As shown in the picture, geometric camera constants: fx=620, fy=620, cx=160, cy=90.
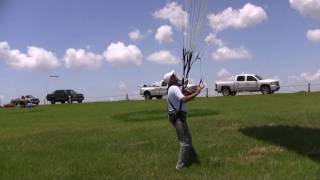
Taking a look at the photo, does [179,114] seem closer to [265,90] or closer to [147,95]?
[265,90]

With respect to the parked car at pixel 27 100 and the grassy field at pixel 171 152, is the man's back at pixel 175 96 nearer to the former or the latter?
the grassy field at pixel 171 152

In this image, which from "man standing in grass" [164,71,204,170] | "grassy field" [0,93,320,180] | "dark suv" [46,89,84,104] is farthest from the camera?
"dark suv" [46,89,84,104]

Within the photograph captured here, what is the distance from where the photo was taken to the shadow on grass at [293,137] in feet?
46.1

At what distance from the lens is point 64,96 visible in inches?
2825

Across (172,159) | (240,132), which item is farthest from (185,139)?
(240,132)

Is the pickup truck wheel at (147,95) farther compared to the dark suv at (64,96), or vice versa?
the dark suv at (64,96)

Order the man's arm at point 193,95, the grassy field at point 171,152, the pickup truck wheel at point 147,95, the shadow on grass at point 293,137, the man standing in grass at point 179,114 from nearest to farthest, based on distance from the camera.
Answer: the man's arm at point 193,95 < the grassy field at point 171,152 < the man standing in grass at point 179,114 < the shadow on grass at point 293,137 < the pickup truck wheel at point 147,95

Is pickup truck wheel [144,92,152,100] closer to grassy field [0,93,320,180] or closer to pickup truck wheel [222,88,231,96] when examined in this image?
pickup truck wheel [222,88,231,96]

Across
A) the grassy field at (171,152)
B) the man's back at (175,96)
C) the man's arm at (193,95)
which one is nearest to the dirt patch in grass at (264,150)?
the grassy field at (171,152)

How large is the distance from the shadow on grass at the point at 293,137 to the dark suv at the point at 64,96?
5392 centimetres

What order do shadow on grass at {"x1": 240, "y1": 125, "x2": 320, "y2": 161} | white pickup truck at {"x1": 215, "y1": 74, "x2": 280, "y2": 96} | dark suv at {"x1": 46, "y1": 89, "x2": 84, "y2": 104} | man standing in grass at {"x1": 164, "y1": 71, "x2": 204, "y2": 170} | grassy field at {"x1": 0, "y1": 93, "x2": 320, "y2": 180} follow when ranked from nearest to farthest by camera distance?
1. grassy field at {"x1": 0, "y1": 93, "x2": 320, "y2": 180}
2. man standing in grass at {"x1": 164, "y1": 71, "x2": 204, "y2": 170}
3. shadow on grass at {"x1": 240, "y1": 125, "x2": 320, "y2": 161}
4. white pickup truck at {"x1": 215, "y1": 74, "x2": 280, "y2": 96}
5. dark suv at {"x1": 46, "y1": 89, "x2": 84, "y2": 104}

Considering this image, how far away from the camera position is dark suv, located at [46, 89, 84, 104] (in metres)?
71.1

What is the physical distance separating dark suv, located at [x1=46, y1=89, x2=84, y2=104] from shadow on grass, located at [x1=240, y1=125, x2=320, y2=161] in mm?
53923

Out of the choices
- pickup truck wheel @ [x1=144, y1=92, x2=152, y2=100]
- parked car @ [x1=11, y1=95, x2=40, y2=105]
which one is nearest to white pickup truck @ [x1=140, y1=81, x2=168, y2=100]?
pickup truck wheel @ [x1=144, y1=92, x2=152, y2=100]
